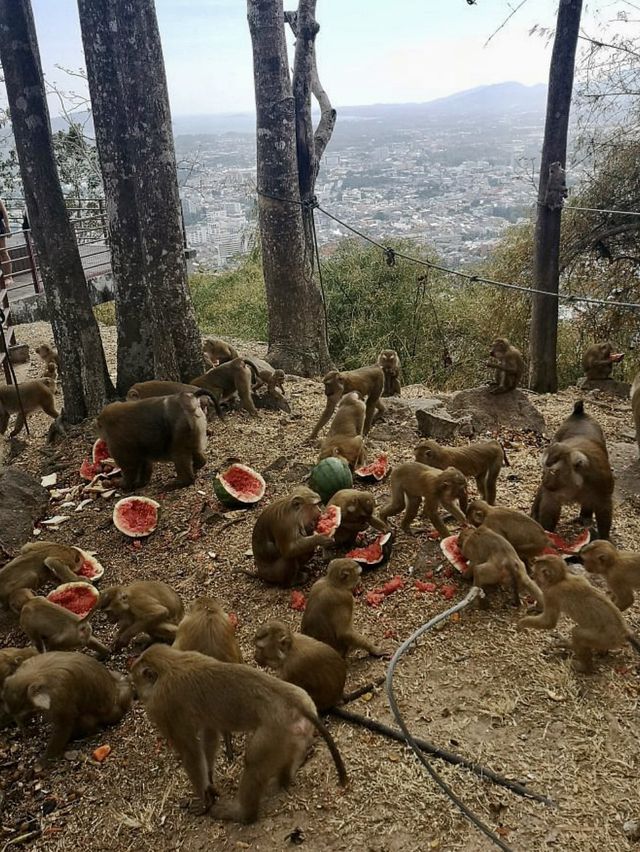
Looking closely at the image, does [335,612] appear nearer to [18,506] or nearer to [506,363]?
[18,506]

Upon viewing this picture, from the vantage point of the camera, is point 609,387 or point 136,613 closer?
point 136,613

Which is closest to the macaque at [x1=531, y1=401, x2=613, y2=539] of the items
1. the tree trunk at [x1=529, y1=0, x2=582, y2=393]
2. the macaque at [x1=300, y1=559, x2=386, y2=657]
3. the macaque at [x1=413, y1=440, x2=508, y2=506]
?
the macaque at [x1=413, y1=440, x2=508, y2=506]

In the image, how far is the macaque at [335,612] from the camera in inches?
202

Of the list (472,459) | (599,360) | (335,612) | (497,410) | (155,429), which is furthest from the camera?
(599,360)

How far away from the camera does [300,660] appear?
4.56 metres

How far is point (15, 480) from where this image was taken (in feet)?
28.2

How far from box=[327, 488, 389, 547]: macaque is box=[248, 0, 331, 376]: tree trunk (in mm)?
6903

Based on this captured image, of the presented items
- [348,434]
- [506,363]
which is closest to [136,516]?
[348,434]

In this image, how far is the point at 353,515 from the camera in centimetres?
655

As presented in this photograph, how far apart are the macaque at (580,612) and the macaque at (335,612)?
136cm

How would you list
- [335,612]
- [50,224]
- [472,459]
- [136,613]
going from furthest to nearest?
[50,224]
[472,459]
[136,613]
[335,612]

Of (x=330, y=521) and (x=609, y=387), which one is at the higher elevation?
(x=330, y=521)

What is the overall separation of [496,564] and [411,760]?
1786 mm

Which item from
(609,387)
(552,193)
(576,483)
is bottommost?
(609,387)
